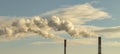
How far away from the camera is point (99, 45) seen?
5891 centimetres

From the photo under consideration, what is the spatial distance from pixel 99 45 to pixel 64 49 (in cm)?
944

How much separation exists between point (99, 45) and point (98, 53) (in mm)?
1518

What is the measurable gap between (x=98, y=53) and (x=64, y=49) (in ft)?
32.5

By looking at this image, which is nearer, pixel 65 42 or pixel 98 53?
pixel 98 53

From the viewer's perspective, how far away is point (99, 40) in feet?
196

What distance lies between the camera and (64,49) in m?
66.4

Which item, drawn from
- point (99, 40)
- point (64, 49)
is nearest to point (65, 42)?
point (64, 49)

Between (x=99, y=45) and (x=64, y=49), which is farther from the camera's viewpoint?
(x=64, y=49)

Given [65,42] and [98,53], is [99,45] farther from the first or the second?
[65,42]

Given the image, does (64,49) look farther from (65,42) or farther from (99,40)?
(99,40)

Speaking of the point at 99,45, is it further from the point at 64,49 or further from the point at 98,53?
the point at 64,49

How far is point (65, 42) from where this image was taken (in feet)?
220

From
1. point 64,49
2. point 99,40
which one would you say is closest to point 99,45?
point 99,40

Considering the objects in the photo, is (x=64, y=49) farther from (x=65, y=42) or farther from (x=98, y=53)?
(x=98, y=53)
